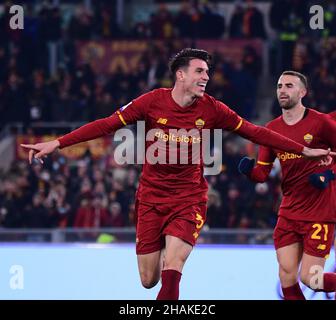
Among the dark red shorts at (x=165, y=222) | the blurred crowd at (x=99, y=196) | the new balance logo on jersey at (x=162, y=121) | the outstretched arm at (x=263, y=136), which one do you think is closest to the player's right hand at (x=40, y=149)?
the new balance logo on jersey at (x=162, y=121)

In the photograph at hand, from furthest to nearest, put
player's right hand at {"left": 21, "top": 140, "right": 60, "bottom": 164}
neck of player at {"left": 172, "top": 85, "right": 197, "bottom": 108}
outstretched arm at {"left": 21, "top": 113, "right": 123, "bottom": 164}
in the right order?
neck of player at {"left": 172, "top": 85, "right": 197, "bottom": 108}
outstretched arm at {"left": 21, "top": 113, "right": 123, "bottom": 164}
player's right hand at {"left": 21, "top": 140, "right": 60, "bottom": 164}

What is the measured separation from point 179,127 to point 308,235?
1465mm

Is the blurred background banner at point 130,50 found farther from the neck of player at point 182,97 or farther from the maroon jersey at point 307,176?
the neck of player at point 182,97

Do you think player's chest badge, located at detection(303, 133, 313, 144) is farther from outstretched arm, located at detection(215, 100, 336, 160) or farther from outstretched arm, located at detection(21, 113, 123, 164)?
outstretched arm, located at detection(21, 113, 123, 164)

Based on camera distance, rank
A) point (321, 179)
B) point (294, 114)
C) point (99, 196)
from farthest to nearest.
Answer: point (99, 196), point (294, 114), point (321, 179)

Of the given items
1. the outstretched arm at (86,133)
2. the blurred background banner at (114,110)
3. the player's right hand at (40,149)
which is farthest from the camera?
the blurred background banner at (114,110)

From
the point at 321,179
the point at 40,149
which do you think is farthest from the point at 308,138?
the point at 40,149

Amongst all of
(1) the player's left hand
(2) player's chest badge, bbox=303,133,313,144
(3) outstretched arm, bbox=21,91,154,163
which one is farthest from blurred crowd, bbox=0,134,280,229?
(3) outstretched arm, bbox=21,91,154,163

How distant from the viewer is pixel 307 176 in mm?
9852

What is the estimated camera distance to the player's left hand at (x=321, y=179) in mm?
9633

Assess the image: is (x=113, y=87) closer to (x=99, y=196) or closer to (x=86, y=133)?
(x=99, y=196)

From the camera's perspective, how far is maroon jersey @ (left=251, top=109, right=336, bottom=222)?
32.3ft

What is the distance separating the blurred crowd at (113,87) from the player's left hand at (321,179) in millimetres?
5300

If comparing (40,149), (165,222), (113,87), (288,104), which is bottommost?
(165,222)
